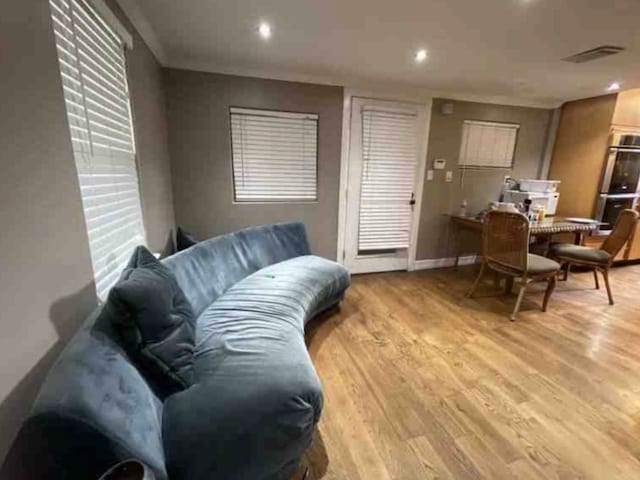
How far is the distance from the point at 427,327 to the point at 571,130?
3.46 metres

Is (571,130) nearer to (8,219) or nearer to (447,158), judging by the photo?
(447,158)

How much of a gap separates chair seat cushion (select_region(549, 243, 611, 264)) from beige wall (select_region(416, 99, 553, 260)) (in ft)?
3.47

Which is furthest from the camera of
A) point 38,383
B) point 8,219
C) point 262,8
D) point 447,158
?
point 447,158

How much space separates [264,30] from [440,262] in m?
3.44

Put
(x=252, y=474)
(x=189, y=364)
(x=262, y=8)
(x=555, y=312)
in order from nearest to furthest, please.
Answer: (x=252, y=474) < (x=189, y=364) < (x=262, y=8) < (x=555, y=312)

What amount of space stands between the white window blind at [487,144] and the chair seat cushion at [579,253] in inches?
52.3

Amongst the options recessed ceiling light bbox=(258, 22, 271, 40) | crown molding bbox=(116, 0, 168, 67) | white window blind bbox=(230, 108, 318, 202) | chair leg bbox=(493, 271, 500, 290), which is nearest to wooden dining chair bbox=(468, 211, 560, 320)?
chair leg bbox=(493, 271, 500, 290)

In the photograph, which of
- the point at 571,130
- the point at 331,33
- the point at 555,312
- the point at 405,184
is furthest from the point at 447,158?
the point at 331,33

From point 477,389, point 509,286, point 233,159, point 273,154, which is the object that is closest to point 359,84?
point 273,154

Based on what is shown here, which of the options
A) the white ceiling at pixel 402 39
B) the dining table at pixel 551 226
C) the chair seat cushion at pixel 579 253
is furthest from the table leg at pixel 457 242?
the white ceiling at pixel 402 39

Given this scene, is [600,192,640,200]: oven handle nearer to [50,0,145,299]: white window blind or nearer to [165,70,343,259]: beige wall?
[165,70,343,259]: beige wall

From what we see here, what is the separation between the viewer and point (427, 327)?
105 inches

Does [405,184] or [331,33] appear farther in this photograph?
[405,184]

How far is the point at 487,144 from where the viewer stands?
3979 mm
